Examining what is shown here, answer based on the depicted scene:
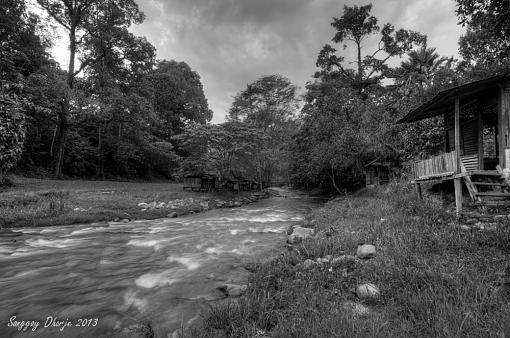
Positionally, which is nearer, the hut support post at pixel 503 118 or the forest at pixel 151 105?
the hut support post at pixel 503 118

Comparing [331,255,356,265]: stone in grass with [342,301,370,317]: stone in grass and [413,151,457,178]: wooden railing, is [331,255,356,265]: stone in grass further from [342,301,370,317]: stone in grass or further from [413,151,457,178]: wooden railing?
[413,151,457,178]: wooden railing

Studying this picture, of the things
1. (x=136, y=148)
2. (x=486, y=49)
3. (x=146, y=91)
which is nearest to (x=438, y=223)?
(x=486, y=49)

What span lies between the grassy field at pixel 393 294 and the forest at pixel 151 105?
40.7ft

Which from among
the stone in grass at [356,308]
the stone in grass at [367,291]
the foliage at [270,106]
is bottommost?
the stone in grass at [356,308]

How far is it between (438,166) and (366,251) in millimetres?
6724

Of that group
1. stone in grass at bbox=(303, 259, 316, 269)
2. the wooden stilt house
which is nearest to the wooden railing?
the wooden stilt house

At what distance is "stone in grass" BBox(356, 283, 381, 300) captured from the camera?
13.3 feet

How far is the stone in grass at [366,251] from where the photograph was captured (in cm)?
588

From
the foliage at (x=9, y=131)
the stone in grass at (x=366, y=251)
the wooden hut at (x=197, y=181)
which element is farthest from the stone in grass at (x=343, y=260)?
the wooden hut at (x=197, y=181)

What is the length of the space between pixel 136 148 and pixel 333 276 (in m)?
31.4

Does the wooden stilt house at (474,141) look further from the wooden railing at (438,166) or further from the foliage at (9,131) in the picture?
the foliage at (9,131)

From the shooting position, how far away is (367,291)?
4156mm

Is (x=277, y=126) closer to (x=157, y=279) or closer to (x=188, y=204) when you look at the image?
(x=188, y=204)

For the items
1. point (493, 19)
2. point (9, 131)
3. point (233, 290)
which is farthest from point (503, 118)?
point (9, 131)
